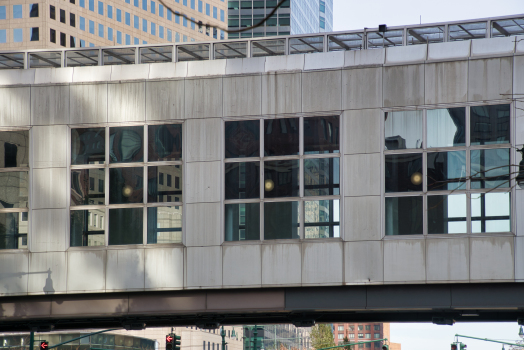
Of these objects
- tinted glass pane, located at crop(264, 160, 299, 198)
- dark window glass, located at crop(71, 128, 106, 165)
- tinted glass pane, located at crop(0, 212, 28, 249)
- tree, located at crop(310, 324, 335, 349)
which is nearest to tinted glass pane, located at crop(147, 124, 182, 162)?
dark window glass, located at crop(71, 128, 106, 165)

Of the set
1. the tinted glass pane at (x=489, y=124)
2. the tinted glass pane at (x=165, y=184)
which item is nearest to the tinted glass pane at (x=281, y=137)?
the tinted glass pane at (x=165, y=184)

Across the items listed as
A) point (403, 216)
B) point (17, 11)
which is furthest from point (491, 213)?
point (17, 11)

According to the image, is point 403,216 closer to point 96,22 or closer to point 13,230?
point 13,230

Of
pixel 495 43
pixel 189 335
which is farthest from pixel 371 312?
pixel 189 335

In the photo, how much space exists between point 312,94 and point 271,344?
11416cm

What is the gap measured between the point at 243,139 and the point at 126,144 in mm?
3602

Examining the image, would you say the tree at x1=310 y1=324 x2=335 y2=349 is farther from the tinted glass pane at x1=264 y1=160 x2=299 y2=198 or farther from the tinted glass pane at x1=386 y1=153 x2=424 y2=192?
the tinted glass pane at x1=386 y1=153 x2=424 y2=192

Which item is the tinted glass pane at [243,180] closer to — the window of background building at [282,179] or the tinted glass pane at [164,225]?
the window of background building at [282,179]

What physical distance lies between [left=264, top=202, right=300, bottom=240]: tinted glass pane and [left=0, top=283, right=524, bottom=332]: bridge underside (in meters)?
1.58

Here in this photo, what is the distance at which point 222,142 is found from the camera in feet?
74.9

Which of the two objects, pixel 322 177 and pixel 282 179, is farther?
pixel 282 179

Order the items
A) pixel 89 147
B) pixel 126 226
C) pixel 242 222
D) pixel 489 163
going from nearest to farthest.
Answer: pixel 489 163 → pixel 242 222 → pixel 126 226 → pixel 89 147

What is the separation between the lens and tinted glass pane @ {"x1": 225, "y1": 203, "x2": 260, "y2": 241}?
22.4 metres

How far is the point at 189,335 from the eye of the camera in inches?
4237
